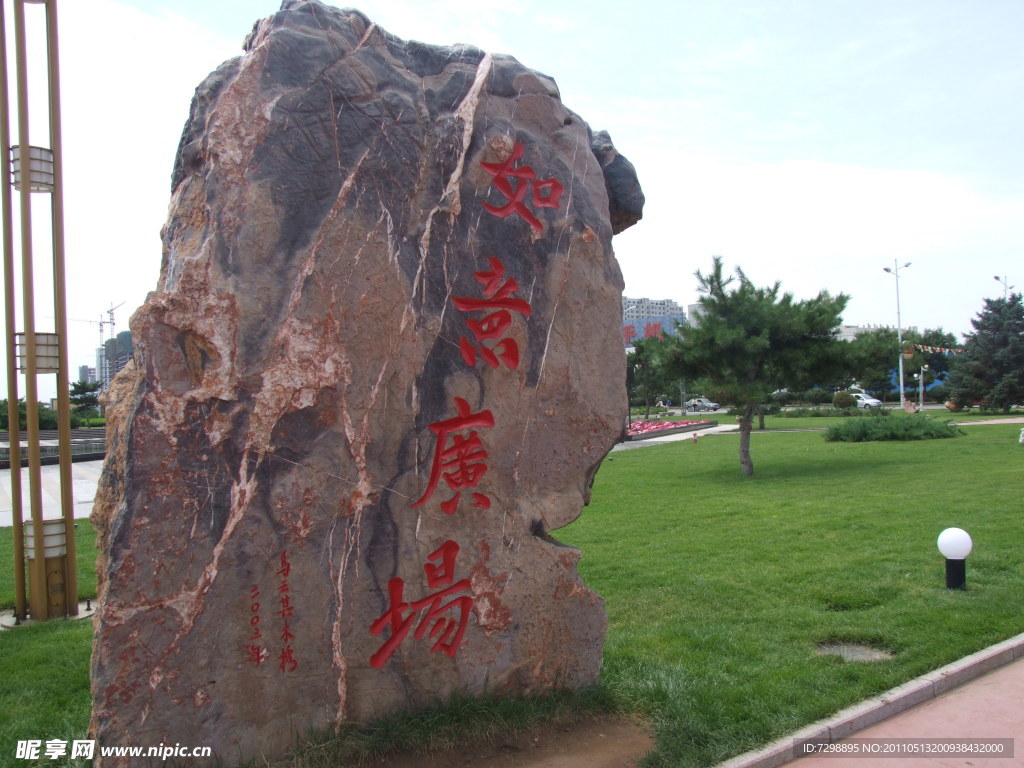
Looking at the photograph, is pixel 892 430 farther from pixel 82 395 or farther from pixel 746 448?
pixel 82 395

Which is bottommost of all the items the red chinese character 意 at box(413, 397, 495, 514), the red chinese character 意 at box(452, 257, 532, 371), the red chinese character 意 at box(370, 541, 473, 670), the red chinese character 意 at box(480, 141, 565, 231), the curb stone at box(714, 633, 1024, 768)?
the curb stone at box(714, 633, 1024, 768)

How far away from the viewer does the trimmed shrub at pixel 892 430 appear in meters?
18.8

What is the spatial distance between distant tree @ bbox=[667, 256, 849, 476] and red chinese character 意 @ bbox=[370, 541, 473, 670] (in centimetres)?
1002

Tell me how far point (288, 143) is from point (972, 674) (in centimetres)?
486

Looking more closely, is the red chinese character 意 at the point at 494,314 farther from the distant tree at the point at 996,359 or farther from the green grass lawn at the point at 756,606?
the distant tree at the point at 996,359

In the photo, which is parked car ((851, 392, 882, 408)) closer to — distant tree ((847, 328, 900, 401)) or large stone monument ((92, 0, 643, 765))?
distant tree ((847, 328, 900, 401))

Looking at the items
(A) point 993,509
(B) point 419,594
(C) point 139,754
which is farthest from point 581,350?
(A) point 993,509

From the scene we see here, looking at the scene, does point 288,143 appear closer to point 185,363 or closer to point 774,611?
point 185,363

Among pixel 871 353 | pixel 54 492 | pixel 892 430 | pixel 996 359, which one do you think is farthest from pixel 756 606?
pixel 996 359

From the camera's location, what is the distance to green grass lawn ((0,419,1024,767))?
4.30 m

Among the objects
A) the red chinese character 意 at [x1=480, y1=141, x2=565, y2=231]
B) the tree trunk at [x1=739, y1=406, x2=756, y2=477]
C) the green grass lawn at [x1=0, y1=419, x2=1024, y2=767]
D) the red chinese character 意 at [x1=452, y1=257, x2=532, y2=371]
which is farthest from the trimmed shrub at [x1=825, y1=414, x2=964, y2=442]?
the red chinese character 意 at [x1=452, y1=257, x2=532, y2=371]

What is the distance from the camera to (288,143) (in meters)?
3.65

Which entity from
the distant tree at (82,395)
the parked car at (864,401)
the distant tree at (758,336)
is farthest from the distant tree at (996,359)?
the distant tree at (82,395)

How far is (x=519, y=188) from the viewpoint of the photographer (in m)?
4.22
